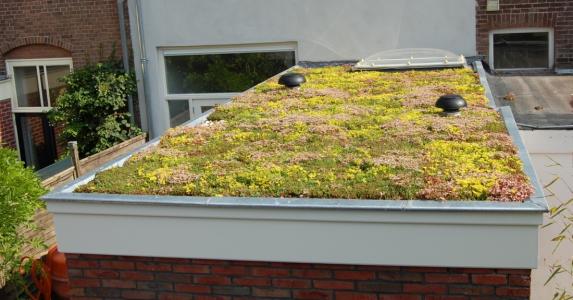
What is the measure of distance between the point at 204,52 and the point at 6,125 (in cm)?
490

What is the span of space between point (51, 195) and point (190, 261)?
998 millimetres

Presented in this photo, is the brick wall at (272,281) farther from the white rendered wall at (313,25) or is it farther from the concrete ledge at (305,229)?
the white rendered wall at (313,25)

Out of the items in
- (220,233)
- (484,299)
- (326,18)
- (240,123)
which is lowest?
(484,299)

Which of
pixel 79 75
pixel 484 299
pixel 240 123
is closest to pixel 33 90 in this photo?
pixel 79 75

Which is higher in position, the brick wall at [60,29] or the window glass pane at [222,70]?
the brick wall at [60,29]

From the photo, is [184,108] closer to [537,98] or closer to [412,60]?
[412,60]

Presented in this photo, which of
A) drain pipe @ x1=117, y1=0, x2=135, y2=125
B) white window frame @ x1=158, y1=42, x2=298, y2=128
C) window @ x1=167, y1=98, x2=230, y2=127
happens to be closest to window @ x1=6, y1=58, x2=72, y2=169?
drain pipe @ x1=117, y1=0, x2=135, y2=125

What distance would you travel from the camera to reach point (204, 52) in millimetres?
13383

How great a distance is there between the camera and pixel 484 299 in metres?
4.00

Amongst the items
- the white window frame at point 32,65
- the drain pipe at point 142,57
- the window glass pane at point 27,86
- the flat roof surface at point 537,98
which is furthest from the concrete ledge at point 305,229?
the window glass pane at point 27,86

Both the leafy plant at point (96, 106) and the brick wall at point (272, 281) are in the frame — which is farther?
the leafy plant at point (96, 106)

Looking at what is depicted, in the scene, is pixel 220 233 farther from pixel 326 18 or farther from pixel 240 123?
pixel 326 18

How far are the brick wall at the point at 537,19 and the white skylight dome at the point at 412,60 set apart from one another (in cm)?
98

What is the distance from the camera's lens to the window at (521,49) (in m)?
12.0
